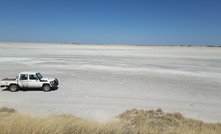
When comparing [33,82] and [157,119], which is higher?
[33,82]

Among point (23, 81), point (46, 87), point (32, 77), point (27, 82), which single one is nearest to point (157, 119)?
point (46, 87)

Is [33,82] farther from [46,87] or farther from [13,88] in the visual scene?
[13,88]

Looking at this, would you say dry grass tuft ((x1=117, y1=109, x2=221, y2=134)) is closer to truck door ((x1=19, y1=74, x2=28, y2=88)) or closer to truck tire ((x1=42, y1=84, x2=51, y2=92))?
truck tire ((x1=42, y1=84, x2=51, y2=92))

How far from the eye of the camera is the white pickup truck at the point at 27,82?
11.6 meters

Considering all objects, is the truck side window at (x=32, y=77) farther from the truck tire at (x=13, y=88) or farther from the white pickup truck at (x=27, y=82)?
the truck tire at (x=13, y=88)

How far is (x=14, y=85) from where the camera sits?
11648mm

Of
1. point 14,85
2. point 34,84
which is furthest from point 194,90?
point 14,85

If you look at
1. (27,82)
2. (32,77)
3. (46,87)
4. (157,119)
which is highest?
(32,77)

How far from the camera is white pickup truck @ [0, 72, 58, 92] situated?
11.6 meters

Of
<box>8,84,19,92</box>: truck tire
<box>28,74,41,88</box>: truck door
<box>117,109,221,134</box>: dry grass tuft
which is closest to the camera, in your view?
<box>117,109,221,134</box>: dry grass tuft

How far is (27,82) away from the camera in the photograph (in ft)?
38.7

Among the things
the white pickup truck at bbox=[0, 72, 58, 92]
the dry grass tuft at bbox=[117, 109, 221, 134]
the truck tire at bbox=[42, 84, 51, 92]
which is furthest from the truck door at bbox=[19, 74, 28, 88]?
the dry grass tuft at bbox=[117, 109, 221, 134]

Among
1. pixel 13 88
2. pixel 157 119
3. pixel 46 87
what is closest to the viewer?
pixel 157 119

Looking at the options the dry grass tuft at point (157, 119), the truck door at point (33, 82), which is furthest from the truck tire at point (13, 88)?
the dry grass tuft at point (157, 119)
